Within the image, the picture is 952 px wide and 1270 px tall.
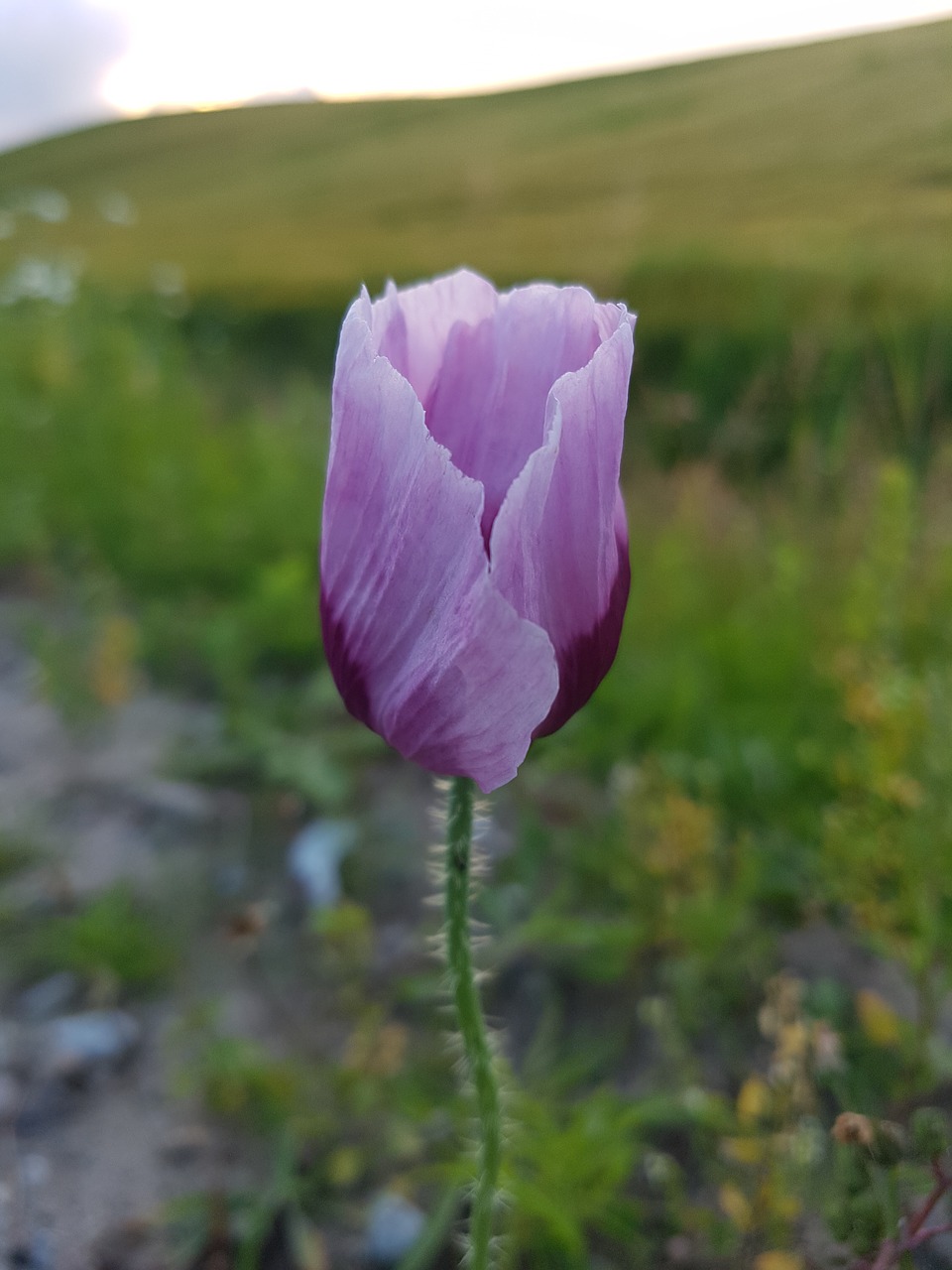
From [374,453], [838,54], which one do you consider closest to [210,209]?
[838,54]

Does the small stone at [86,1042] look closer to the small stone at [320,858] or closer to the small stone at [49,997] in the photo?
the small stone at [49,997]

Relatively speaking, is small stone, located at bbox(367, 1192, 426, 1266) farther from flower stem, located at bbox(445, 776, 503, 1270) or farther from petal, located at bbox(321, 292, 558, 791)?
petal, located at bbox(321, 292, 558, 791)

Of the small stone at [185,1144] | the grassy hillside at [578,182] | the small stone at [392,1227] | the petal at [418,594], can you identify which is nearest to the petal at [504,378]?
the petal at [418,594]

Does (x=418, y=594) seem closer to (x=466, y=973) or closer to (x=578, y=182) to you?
(x=466, y=973)

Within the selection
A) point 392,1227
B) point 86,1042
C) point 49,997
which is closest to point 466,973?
point 392,1227

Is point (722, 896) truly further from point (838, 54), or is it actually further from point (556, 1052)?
point (838, 54)

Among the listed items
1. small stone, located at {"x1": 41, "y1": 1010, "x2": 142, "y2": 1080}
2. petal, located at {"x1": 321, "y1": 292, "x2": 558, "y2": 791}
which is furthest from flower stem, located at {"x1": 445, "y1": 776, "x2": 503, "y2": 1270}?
small stone, located at {"x1": 41, "y1": 1010, "x2": 142, "y2": 1080}

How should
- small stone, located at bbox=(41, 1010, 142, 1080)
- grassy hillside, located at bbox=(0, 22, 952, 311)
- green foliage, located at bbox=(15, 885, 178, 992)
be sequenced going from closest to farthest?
grassy hillside, located at bbox=(0, 22, 952, 311) < small stone, located at bbox=(41, 1010, 142, 1080) < green foliage, located at bbox=(15, 885, 178, 992)
